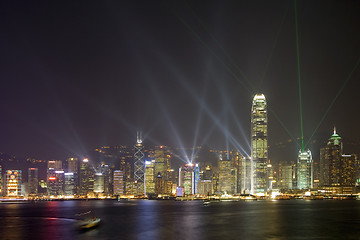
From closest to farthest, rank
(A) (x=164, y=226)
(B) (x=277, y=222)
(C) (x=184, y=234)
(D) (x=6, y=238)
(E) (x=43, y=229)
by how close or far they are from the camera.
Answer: (D) (x=6, y=238)
(C) (x=184, y=234)
(E) (x=43, y=229)
(A) (x=164, y=226)
(B) (x=277, y=222)

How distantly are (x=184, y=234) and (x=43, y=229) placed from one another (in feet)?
84.2

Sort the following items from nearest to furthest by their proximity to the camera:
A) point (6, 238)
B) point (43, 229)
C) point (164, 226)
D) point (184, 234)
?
1. point (6, 238)
2. point (184, 234)
3. point (43, 229)
4. point (164, 226)

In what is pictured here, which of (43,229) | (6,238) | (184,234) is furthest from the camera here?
(43,229)

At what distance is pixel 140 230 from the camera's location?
79.4m

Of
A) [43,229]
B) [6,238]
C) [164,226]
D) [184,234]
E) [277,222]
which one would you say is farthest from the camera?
[277,222]

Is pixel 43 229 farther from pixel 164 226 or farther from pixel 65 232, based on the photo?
pixel 164 226

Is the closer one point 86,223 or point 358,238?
point 358,238

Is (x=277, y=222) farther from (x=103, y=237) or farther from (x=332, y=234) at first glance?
(x=103, y=237)

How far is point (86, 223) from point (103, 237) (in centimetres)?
1401

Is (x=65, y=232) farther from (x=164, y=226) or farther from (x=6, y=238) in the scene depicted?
(x=164, y=226)

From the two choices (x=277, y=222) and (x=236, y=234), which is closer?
(x=236, y=234)

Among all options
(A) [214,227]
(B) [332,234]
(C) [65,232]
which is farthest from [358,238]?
(C) [65,232]

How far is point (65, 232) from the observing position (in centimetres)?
7325

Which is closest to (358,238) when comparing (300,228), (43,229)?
(300,228)
